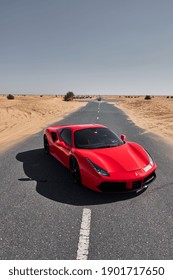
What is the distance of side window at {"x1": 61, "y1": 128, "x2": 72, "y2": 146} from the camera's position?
6.95 metres

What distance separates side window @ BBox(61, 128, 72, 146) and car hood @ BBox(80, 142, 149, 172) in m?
0.97

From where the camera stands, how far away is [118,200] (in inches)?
210

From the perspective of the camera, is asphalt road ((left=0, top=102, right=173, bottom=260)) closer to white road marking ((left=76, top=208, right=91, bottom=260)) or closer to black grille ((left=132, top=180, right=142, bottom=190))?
white road marking ((left=76, top=208, right=91, bottom=260))

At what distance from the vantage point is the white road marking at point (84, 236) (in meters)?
3.63

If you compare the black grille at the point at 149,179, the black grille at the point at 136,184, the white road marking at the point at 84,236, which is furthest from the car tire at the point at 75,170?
the black grille at the point at 149,179

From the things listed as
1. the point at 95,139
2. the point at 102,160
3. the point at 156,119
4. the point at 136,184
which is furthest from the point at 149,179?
the point at 156,119

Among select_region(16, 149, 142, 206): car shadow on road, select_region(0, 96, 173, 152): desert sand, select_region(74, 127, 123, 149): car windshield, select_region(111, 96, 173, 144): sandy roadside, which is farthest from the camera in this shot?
select_region(111, 96, 173, 144): sandy roadside

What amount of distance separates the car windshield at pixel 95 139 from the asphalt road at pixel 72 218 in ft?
3.39

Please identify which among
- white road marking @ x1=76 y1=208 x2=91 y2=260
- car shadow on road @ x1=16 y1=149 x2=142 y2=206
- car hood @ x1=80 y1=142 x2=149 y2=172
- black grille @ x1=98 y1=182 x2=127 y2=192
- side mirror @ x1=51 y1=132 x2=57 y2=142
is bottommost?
white road marking @ x1=76 y1=208 x2=91 y2=260

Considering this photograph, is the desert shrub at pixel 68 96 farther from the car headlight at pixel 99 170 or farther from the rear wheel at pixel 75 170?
the car headlight at pixel 99 170

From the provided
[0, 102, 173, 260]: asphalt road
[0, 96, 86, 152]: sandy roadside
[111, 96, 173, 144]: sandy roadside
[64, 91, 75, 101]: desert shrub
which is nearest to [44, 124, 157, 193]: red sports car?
[0, 102, 173, 260]: asphalt road

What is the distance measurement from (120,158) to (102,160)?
477 mm
